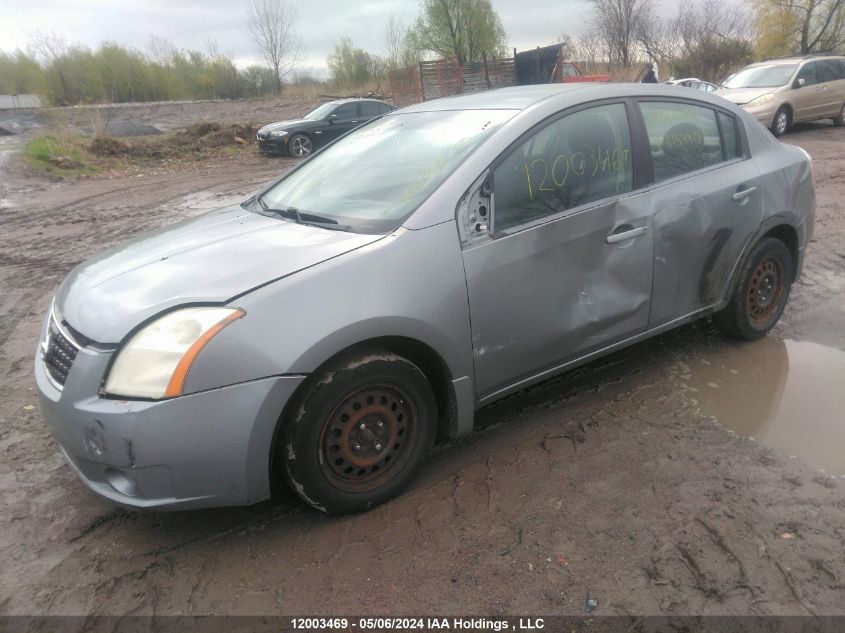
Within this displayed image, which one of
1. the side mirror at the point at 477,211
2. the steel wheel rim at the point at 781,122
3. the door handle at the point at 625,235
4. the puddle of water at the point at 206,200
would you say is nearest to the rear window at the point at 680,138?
the door handle at the point at 625,235

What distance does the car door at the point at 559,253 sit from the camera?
2.92 m

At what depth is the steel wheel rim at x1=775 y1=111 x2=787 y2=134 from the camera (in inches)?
592

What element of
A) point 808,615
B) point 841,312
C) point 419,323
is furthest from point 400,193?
point 841,312

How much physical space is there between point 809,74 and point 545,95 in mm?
15481

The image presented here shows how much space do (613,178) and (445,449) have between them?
65.5 inches

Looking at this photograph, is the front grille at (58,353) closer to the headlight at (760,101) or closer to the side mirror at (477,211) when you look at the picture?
the side mirror at (477,211)

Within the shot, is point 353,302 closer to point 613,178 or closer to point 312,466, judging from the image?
point 312,466

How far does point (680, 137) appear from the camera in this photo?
12.3 feet

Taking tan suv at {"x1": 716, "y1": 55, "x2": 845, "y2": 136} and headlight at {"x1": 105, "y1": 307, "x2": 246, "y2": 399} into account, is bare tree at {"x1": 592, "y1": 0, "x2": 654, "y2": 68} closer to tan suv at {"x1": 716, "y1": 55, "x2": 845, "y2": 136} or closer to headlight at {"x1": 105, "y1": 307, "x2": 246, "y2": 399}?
tan suv at {"x1": 716, "y1": 55, "x2": 845, "y2": 136}

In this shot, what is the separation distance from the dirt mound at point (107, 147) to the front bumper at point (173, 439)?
1692 cm

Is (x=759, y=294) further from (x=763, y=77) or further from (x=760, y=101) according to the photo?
(x=763, y=77)

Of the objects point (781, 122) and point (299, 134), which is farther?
point (299, 134)

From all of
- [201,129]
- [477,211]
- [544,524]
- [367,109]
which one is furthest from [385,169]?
[201,129]

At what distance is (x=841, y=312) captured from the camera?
15.8 feet
